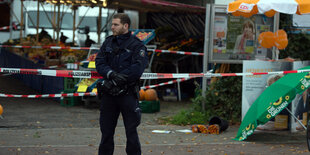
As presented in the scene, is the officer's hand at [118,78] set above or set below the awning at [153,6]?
below

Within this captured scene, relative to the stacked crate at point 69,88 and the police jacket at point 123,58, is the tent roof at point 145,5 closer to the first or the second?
the stacked crate at point 69,88

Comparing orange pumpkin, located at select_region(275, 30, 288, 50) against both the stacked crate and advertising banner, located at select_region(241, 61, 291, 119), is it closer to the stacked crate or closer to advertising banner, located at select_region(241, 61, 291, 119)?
advertising banner, located at select_region(241, 61, 291, 119)

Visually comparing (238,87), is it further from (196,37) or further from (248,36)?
(196,37)

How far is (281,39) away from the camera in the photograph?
933cm

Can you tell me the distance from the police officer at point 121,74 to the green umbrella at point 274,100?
288 centimetres

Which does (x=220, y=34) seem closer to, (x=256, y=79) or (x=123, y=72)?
(x=256, y=79)

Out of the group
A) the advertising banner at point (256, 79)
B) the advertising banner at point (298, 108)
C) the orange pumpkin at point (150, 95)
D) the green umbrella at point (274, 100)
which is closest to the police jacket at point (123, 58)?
the green umbrella at point (274, 100)

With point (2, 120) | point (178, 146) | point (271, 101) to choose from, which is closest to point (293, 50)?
point (271, 101)

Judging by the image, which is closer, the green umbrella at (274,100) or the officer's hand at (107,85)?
the officer's hand at (107,85)

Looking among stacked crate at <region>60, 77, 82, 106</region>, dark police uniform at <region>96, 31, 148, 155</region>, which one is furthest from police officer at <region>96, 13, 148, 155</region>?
stacked crate at <region>60, 77, 82, 106</region>

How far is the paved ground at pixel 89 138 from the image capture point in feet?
23.5

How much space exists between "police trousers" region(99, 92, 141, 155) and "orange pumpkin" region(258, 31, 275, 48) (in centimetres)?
466

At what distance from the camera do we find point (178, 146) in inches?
295

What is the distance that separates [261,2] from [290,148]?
101 inches
